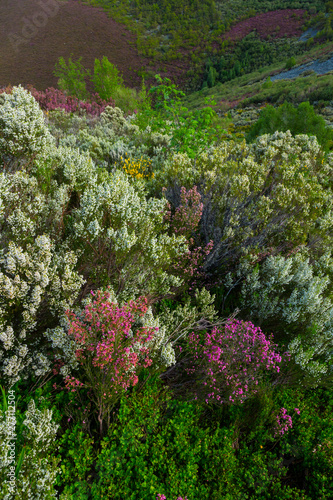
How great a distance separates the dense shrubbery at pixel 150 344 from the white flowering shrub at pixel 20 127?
0.02m

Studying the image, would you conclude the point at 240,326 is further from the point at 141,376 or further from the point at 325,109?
the point at 325,109

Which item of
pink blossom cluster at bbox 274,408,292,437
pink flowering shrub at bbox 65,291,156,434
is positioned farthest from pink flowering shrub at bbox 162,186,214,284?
pink blossom cluster at bbox 274,408,292,437

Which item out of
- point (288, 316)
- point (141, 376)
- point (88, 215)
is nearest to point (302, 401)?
point (288, 316)

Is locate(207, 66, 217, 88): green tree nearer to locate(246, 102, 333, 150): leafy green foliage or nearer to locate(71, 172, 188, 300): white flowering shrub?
locate(246, 102, 333, 150): leafy green foliage

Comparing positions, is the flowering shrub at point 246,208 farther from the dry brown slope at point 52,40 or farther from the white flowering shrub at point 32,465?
the dry brown slope at point 52,40

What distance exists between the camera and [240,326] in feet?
10.6

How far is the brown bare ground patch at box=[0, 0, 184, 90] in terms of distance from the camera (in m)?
32.7

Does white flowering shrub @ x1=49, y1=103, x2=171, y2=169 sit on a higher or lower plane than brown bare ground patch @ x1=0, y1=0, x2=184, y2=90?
lower

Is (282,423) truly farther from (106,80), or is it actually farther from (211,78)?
(211,78)

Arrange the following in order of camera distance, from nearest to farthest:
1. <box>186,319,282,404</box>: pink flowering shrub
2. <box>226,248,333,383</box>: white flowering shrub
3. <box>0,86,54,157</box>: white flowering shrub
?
<box>186,319,282,404</box>: pink flowering shrub
<box>226,248,333,383</box>: white flowering shrub
<box>0,86,54,157</box>: white flowering shrub

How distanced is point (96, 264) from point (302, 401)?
10.4ft

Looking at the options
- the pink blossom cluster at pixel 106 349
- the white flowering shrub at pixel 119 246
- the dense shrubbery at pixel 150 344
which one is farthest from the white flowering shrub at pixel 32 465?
the white flowering shrub at pixel 119 246

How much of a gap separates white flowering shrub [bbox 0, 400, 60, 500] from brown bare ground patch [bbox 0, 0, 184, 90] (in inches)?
1520

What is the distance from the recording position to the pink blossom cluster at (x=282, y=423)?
289 centimetres
